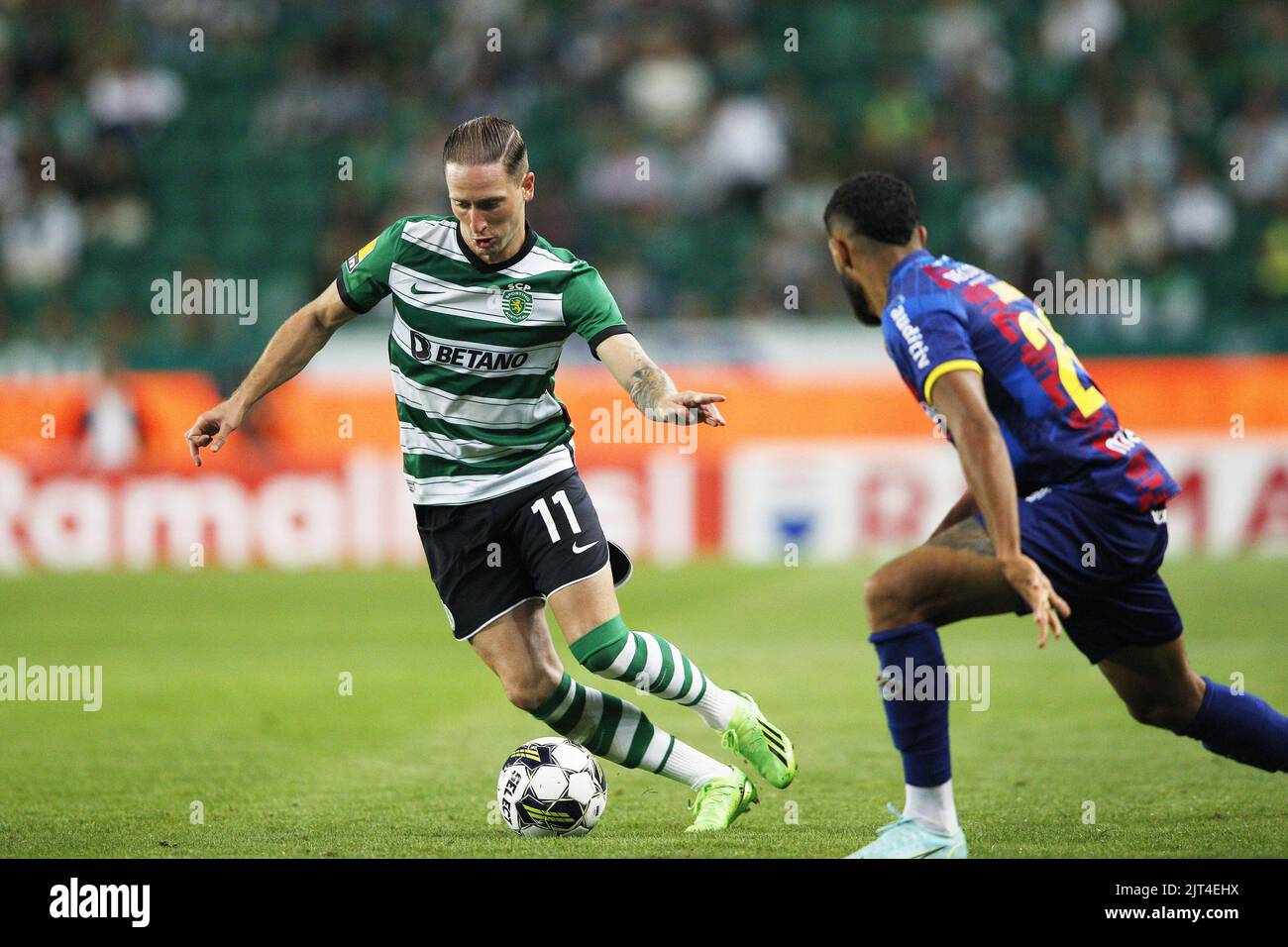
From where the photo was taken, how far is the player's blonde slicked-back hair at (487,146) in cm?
543

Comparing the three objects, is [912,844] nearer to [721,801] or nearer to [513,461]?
[721,801]

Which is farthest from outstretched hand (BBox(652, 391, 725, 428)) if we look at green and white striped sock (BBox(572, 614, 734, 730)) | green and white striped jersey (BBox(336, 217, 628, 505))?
green and white striped sock (BBox(572, 614, 734, 730))

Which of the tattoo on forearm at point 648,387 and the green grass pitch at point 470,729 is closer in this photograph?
the tattoo on forearm at point 648,387

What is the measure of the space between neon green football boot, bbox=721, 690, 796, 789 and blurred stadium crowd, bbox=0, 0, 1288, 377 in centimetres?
1052

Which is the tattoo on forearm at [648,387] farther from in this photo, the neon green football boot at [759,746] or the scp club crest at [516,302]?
the neon green football boot at [759,746]

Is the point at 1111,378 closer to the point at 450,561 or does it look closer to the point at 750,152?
the point at 750,152

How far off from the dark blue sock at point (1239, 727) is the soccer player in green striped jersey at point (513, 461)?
4.61 feet

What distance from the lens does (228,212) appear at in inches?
727

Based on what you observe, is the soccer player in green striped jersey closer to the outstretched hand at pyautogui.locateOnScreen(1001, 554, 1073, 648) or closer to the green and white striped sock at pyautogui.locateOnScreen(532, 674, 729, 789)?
the green and white striped sock at pyautogui.locateOnScreen(532, 674, 729, 789)

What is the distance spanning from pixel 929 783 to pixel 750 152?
13.4 metres

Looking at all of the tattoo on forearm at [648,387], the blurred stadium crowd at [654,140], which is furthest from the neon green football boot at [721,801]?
the blurred stadium crowd at [654,140]

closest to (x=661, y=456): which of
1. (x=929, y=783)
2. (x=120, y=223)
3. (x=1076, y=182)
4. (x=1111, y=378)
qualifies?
(x=1111, y=378)

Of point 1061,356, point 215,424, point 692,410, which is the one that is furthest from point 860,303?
point 215,424

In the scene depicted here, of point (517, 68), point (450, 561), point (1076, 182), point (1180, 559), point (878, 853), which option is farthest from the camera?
point (517, 68)
